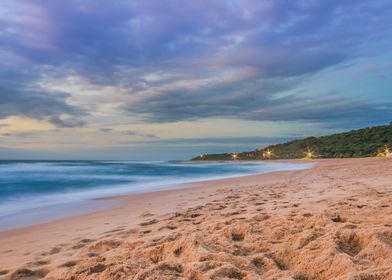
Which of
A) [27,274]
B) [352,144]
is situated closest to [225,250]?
[27,274]

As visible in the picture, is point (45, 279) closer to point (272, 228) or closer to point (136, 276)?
point (136, 276)

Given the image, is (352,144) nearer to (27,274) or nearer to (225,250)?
(225,250)

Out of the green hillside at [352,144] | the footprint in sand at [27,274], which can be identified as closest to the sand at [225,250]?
the footprint in sand at [27,274]

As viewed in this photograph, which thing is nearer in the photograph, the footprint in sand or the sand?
the sand

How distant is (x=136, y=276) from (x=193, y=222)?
2.31m

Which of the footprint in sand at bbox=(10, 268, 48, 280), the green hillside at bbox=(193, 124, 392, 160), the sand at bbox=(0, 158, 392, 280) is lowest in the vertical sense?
the footprint in sand at bbox=(10, 268, 48, 280)

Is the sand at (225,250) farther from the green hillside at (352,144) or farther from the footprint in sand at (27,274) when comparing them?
the green hillside at (352,144)

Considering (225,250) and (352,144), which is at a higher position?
(352,144)

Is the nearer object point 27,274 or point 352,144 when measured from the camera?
point 27,274

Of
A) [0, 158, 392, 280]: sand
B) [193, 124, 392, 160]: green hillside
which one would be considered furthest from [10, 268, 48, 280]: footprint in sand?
[193, 124, 392, 160]: green hillside

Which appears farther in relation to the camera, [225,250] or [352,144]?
[352,144]

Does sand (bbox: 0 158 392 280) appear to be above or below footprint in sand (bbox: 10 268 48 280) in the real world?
above

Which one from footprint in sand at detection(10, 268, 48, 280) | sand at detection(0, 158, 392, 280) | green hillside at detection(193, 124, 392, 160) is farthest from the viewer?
green hillside at detection(193, 124, 392, 160)

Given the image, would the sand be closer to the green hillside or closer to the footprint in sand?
the footprint in sand
